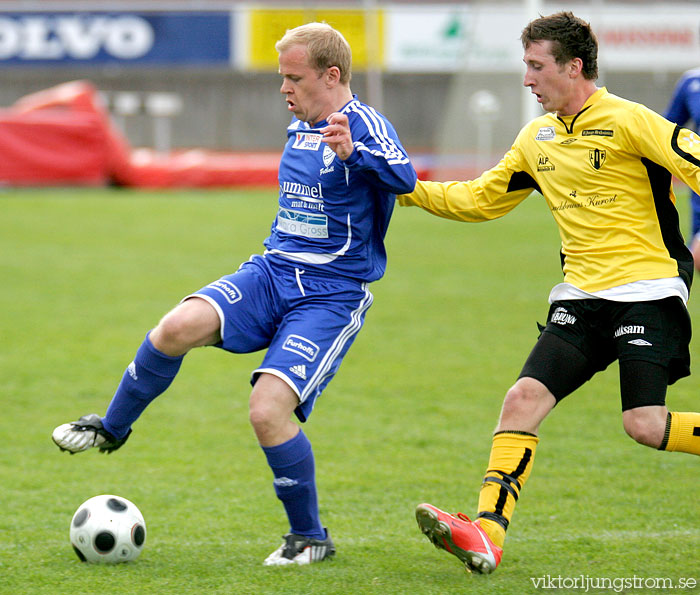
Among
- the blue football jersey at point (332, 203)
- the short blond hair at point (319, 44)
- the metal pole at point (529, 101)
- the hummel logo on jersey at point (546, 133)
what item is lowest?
the metal pole at point (529, 101)

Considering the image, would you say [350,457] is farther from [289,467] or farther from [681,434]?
[681,434]

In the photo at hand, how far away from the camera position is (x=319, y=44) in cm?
399

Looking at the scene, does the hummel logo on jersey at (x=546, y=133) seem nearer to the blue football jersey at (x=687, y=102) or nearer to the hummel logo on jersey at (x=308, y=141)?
the hummel logo on jersey at (x=308, y=141)

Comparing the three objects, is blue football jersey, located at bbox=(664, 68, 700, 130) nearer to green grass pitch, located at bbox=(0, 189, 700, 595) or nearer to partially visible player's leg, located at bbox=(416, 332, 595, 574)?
green grass pitch, located at bbox=(0, 189, 700, 595)

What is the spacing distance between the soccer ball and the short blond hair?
180cm

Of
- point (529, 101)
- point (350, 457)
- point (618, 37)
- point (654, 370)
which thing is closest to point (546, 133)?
point (654, 370)

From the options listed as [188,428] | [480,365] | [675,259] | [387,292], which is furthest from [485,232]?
[675,259]

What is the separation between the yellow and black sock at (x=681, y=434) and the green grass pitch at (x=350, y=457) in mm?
452

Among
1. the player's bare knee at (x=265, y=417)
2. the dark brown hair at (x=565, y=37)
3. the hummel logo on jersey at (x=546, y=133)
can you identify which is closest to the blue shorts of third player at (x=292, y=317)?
the player's bare knee at (x=265, y=417)

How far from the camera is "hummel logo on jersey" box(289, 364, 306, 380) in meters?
3.89

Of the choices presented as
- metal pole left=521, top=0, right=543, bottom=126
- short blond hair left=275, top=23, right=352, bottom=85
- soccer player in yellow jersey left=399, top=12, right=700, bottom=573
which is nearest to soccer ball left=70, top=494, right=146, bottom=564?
soccer player in yellow jersey left=399, top=12, right=700, bottom=573

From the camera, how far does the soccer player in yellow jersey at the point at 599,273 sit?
12.7ft

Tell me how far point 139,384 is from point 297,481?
27.3 inches

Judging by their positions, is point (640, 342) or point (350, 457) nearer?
point (640, 342)
